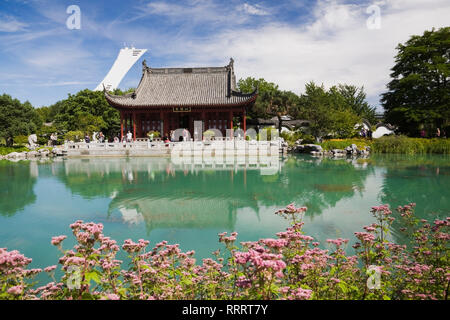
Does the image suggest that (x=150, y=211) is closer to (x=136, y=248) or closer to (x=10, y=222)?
(x=10, y=222)

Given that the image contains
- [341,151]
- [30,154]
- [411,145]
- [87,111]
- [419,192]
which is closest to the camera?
[419,192]

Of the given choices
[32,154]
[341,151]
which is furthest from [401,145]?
[32,154]

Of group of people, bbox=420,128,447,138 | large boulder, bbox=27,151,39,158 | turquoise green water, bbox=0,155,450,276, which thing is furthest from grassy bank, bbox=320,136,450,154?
large boulder, bbox=27,151,39,158

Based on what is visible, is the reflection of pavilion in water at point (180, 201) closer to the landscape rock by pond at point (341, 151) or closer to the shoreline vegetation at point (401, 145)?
the landscape rock by pond at point (341, 151)

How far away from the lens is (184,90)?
101 feet

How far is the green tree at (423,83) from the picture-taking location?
26922 millimetres

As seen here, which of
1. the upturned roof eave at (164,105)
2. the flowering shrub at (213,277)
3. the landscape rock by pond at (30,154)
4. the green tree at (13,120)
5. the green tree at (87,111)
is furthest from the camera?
the green tree at (87,111)

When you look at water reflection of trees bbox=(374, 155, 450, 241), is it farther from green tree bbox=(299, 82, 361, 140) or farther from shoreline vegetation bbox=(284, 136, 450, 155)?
green tree bbox=(299, 82, 361, 140)

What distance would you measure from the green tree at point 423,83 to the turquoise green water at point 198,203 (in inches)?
660

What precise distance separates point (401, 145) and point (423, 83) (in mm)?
7047

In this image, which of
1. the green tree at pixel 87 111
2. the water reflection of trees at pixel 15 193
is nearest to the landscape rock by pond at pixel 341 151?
the water reflection of trees at pixel 15 193

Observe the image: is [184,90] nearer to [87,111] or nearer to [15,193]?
[87,111]
